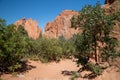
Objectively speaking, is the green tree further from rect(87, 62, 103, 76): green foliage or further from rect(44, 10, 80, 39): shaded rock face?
rect(44, 10, 80, 39): shaded rock face

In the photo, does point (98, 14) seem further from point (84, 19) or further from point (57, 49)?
point (57, 49)

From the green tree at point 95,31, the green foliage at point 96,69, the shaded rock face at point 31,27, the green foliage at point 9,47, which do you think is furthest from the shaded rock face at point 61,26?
the green foliage at point 96,69

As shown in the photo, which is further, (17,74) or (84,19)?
(17,74)

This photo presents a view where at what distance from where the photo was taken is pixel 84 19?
1750 cm

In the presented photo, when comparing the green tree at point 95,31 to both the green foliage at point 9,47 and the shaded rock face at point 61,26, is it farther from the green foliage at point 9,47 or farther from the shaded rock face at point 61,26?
the shaded rock face at point 61,26

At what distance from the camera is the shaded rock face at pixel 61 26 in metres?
125

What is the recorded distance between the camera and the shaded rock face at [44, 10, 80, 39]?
125056 millimetres

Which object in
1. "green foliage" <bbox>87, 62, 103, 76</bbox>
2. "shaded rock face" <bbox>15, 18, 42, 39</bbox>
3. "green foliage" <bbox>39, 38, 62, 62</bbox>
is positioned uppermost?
"shaded rock face" <bbox>15, 18, 42, 39</bbox>

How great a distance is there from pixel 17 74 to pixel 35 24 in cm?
10687

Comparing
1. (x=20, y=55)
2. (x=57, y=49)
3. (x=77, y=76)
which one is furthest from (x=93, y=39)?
(x=57, y=49)

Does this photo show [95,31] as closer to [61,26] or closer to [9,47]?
[9,47]

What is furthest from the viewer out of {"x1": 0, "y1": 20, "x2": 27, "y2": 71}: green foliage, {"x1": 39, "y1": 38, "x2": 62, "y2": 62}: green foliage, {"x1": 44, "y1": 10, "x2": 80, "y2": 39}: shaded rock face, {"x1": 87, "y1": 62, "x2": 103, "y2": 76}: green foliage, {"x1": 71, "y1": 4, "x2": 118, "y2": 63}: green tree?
{"x1": 44, "y1": 10, "x2": 80, "y2": 39}: shaded rock face

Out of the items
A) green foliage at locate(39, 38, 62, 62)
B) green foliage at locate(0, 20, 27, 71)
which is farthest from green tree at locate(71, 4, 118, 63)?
green foliage at locate(39, 38, 62, 62)

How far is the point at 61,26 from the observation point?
129 metres
